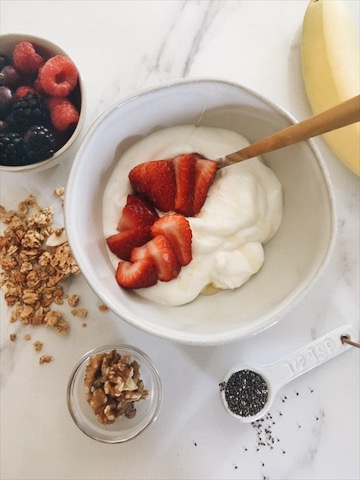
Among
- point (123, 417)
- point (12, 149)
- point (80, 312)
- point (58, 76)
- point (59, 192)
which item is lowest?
point (123, 417)

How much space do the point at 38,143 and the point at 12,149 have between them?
0.16 ft

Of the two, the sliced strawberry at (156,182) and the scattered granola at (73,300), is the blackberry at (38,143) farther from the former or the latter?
the scattered granola at (73,300)

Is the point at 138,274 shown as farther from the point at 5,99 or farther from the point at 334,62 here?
the point at 334,62

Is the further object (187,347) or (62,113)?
(187,347)

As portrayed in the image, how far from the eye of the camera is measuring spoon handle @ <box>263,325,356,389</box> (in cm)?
104

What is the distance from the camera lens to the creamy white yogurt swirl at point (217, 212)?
0.89 metres

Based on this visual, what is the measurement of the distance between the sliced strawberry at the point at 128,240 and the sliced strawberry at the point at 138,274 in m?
0.03

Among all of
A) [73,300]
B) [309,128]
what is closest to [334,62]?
[309,128]

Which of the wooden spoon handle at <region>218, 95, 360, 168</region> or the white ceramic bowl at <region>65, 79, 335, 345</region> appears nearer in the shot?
the wooden spoon handle at <region>218, 95, 360, 168</region>

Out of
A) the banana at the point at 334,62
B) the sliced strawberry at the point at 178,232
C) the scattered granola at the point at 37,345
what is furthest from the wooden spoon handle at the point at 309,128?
the scattered granola at the point at 37,345

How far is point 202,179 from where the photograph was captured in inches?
35.3

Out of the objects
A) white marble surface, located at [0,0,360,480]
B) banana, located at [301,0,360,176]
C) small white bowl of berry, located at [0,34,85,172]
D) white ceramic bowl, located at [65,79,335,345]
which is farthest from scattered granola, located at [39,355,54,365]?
banana, located at [301,0,360,176]

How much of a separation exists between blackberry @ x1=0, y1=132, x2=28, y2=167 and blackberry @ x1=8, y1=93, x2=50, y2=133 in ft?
0.06

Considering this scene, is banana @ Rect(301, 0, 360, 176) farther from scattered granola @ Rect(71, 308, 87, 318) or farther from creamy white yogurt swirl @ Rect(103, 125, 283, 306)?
scattered granola @ Rect(71, 308, 87, 318)
